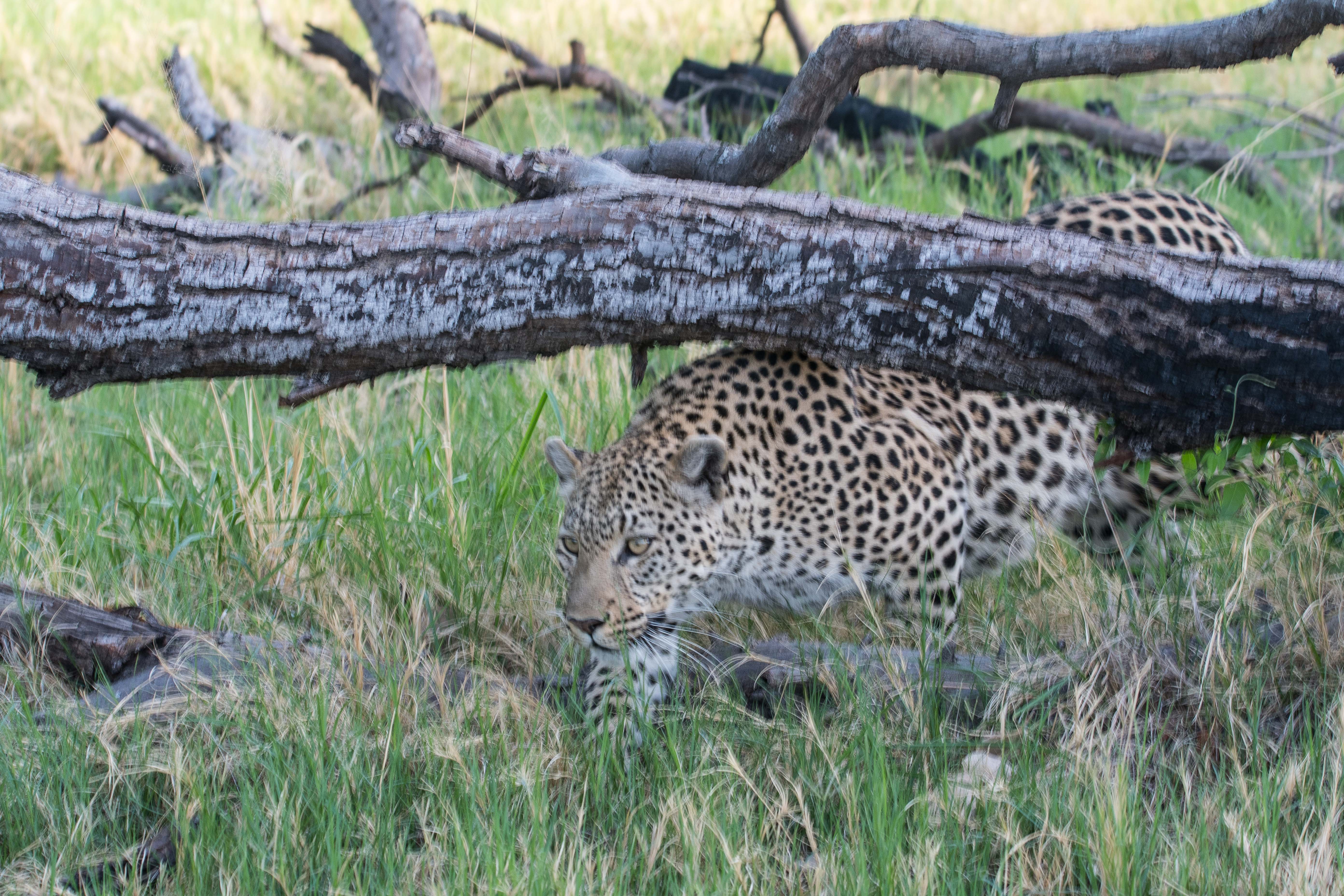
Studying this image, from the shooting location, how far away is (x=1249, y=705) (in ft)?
10.2

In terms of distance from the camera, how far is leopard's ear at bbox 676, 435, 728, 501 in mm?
3959

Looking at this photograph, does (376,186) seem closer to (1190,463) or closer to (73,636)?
(73,636)

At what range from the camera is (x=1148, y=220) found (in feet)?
15.8

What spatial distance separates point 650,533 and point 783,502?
0.43 m

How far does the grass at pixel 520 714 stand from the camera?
107 inches

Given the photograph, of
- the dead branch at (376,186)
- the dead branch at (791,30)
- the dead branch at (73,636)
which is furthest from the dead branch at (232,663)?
the dead branch at (791,30)

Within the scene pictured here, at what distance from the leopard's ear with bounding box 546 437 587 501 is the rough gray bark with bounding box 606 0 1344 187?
43.6 inches

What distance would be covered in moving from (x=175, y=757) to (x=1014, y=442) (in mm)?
2848

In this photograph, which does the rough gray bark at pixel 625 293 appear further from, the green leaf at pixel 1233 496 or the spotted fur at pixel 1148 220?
the spotted fur at pixel 1148 220

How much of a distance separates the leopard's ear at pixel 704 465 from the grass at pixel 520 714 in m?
0.56

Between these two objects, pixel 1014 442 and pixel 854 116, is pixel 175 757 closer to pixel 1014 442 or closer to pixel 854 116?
pixel 1014 442

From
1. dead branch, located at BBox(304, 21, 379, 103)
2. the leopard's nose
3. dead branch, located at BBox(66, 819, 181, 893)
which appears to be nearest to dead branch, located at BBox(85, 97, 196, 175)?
dead branch, located at BBox(304, 21, 379, 103)

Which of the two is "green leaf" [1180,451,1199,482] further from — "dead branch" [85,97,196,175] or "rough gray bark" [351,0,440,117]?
"rough gray bark" [351,0,440,117]

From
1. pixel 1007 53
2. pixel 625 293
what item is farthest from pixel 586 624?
pixel 1007 53
